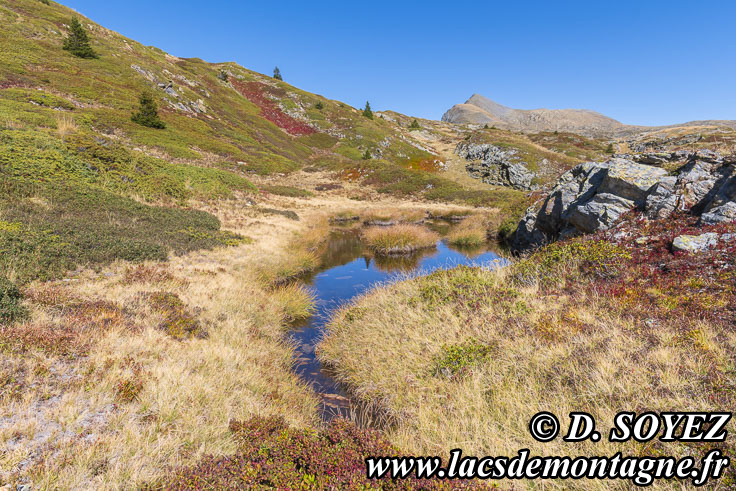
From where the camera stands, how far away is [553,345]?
5961mm

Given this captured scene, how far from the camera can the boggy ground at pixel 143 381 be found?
3662mm

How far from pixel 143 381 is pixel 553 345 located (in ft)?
25.2

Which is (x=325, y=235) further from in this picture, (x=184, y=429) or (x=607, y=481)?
(x=607, y=481)

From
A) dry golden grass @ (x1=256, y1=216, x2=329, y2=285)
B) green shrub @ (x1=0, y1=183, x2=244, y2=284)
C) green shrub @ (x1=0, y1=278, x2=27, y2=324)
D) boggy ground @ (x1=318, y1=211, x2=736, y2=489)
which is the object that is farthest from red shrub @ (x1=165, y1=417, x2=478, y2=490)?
dry golden grass @ (x1=256, y1=216, x2=329, y2=285)

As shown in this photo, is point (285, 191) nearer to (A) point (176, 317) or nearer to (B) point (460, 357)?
(A) point (176, 317)

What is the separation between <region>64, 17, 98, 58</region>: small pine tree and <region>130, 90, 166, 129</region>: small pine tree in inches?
964

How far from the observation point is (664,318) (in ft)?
19.9

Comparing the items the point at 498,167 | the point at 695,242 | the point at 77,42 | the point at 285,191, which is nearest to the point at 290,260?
the point at 695,242

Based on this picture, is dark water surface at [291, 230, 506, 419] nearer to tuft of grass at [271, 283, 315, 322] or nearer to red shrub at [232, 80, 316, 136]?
tuft of grass at [271, 283, 315, 322]

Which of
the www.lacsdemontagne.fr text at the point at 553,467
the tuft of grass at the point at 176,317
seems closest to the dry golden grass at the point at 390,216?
the tuft of grass at the point at 176,317

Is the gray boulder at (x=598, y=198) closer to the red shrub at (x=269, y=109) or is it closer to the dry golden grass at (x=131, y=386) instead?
the dry golden grass at (x=131, y=386)

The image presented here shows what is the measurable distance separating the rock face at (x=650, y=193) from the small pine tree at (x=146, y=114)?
4819 centimetres

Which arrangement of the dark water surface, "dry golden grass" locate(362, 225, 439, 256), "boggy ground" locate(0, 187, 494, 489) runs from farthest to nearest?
"dry golden grass" locate(362, 225, 439, 256)
the dark water surface
"boggy ground" locate(0, 187, 494, 489)

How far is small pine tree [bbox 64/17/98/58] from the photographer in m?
49.5
